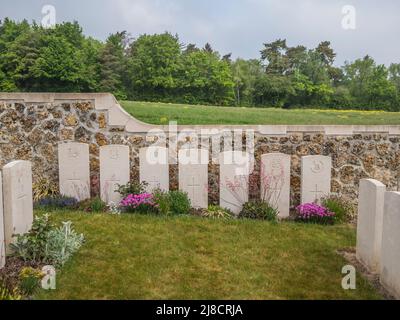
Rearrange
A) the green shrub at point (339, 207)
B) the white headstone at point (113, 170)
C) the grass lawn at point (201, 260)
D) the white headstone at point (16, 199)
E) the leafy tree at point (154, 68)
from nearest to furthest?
the grass lawn at point (201, 260) → the white headstone at point (16, 199) → the green shrub at point (339, 207) → the white headstone at point (113, 170) → the leafy tree at point (154, 68)

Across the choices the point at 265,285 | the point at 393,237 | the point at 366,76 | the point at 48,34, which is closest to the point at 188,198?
the point at 265,285

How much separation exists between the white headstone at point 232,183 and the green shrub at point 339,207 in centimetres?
172

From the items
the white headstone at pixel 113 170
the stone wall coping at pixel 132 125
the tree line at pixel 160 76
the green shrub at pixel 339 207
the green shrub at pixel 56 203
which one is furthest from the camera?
the tree line at pixel 160 76

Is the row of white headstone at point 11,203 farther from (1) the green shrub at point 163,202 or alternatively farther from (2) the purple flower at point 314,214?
(2) the purple flower at point 314,214

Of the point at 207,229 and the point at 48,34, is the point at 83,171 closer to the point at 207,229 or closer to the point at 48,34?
the point at 207,229

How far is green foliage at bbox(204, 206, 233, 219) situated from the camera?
7.79 metres

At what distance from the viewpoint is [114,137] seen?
898cm

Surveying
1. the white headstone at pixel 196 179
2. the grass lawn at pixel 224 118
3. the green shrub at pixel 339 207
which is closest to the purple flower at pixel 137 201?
the white headstone at pixel 196 179

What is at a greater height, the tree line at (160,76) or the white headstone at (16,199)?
the tree line at (160,76)

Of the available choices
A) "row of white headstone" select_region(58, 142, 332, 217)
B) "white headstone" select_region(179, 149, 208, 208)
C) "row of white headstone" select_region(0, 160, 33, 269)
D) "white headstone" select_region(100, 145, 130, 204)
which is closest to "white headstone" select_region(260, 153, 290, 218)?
"row of white headstone" select_region(58, 142, 332, 217)

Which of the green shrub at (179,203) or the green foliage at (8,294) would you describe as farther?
the green shrub at (179,203)

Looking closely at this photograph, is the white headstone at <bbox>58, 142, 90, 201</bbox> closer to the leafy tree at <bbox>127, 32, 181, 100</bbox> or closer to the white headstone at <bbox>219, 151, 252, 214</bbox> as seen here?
the white headstone at <bbox>219, 151, 252, 214</bbox>

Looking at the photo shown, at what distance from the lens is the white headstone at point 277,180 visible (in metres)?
8.20

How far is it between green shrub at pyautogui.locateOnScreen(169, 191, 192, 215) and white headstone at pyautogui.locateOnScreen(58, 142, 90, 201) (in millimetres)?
2009
